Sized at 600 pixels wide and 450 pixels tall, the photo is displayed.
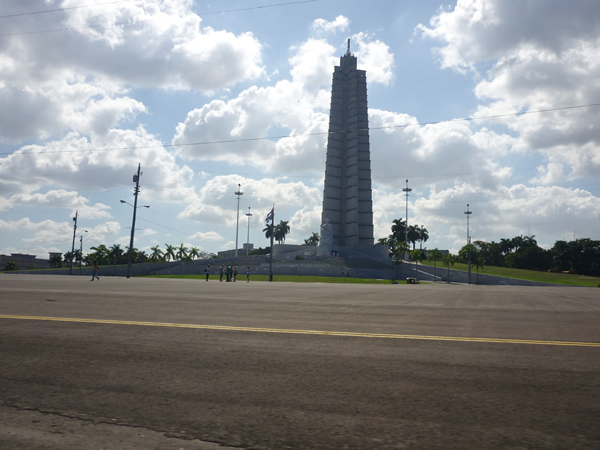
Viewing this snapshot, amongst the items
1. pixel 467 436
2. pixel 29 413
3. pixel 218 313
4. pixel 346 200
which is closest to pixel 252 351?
pixel 29 413

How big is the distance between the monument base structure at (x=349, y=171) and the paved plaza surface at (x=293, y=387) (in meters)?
80.0

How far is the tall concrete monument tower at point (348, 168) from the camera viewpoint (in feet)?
291

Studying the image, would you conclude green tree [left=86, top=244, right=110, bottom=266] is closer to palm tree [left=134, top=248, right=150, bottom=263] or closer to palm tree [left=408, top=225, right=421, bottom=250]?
palm tree [left=134, top=248, right=150, bottom=263]

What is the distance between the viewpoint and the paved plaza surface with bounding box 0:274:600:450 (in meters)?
3.05

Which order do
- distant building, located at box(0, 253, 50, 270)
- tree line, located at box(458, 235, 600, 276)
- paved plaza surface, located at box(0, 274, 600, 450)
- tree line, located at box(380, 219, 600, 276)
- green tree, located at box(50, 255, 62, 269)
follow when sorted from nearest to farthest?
1. paved plaza surface, located at box(0, 274, 600, 450)
2. tree line, located at box(380, 219, 600, 276)
3. tree line, located at box(458, 235, 600, 276)
4. green tree, located at box(50, 255, 62, 269)
5. distant building, located at box(0, 253, 50, 270)

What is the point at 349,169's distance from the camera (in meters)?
90.2

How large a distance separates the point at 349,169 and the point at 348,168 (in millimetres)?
541

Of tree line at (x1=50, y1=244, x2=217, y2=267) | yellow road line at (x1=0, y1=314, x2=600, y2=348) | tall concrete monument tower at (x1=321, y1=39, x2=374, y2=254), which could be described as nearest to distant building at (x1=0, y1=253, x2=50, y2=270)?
tree line at (x1=50, y1=244, x2=217, y2=267)

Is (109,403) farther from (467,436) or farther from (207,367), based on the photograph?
(467,436)

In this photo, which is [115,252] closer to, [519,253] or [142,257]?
[142,257]

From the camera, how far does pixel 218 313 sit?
1002 centimetres

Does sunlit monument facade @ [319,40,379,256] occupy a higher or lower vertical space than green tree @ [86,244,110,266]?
higher

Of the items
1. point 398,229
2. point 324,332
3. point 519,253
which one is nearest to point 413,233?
point 398,229

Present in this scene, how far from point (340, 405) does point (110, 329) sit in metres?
5.19
